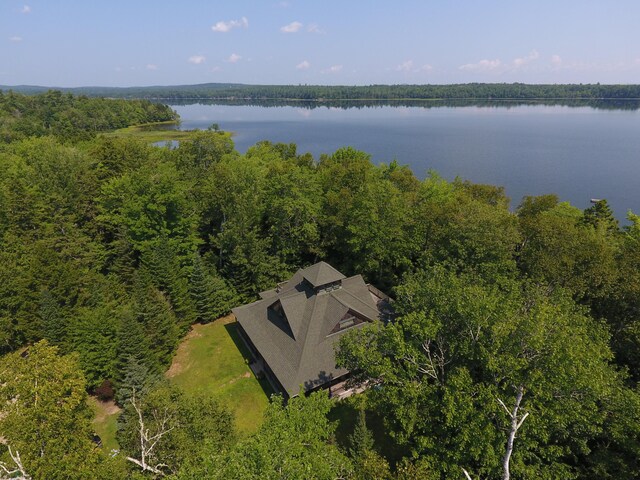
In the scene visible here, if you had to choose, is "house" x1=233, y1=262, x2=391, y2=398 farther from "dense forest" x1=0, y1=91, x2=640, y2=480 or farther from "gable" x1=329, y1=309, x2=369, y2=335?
"dense forest" x1=0, y1=91, x2=640, y2=480

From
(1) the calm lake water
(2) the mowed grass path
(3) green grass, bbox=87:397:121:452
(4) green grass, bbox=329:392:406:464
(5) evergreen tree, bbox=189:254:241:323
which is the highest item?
(1) the calm lake water

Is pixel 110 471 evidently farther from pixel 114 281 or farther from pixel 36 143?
pixel 36 143

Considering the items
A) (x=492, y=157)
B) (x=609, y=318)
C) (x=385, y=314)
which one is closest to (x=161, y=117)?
(x=492, y=157)

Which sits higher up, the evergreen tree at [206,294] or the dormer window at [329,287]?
the dormer window at [329,287]

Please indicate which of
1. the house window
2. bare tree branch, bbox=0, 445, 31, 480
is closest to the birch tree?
the house window

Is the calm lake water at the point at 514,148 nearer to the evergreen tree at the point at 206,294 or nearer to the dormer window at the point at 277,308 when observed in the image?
the dormer window at the point at 277,308

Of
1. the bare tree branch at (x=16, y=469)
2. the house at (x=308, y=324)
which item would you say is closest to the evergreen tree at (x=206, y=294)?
the house at (x=308, y=324)
